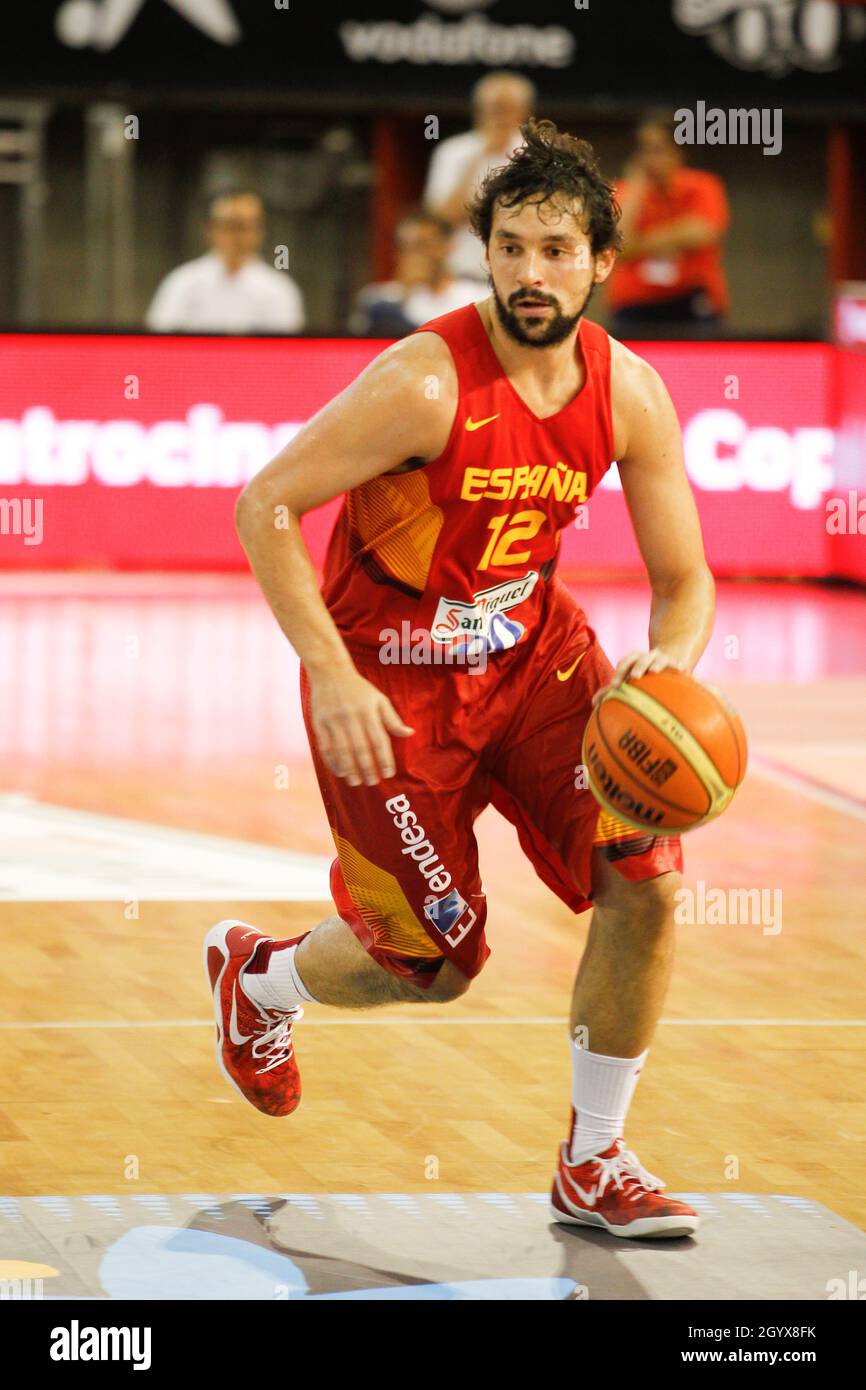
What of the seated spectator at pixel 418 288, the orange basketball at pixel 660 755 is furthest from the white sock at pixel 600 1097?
the seated spectator at pixel 418 288

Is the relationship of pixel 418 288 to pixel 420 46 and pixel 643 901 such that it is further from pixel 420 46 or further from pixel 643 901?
pixel 643 901

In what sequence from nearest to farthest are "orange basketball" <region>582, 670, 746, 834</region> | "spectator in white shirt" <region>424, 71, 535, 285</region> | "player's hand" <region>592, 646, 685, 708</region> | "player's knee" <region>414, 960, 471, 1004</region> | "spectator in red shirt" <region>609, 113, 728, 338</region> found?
"orange basketball" <region>582, 670, 746, 834</region> < "player's hand" <region>592, 646, 685, 708</region> < "player's knee" <region>414, 960, 471, 1004</region> < "spectator in white shirt" <region>424, 71, 535, 285</region> < "spectator in red shirt" <region>609, 113, 728, 338</region>

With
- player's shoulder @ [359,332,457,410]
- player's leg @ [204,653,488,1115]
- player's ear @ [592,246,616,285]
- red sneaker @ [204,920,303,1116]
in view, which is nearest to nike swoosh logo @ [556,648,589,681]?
player's leg @ [204,653,488,1115]

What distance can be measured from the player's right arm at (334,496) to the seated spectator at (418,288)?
8.75 m

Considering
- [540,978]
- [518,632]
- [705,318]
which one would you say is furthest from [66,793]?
[705,318]

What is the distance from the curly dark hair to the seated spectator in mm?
8524

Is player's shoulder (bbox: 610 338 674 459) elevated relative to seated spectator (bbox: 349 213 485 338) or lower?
lower

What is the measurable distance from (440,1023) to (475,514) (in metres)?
1.80

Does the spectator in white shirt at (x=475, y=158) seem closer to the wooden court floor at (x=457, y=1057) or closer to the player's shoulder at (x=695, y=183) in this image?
the player's shoulder at (x=695, y=183)

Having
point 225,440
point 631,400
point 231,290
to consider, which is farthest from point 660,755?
point 231,290

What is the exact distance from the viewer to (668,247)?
1391cm

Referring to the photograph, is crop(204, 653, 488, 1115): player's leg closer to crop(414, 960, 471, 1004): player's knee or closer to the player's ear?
crop(414, 960, 471, 1004): player's knee

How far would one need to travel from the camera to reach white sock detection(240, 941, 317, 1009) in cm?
483

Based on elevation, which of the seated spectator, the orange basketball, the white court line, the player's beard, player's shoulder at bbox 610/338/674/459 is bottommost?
the white court line
